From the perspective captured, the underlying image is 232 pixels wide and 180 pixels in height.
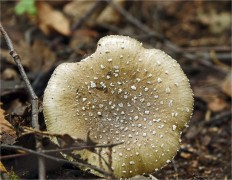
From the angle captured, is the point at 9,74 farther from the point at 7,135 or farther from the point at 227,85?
the point at 227,85

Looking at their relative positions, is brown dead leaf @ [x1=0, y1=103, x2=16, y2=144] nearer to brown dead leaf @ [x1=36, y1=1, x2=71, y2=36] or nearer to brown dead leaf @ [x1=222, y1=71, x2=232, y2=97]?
brown dead leaf @ [x1=36, y1=1, x2=71, y2=36]

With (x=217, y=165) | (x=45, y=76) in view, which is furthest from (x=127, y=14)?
(x=217, y=165)

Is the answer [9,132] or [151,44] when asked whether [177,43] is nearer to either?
[151,44]

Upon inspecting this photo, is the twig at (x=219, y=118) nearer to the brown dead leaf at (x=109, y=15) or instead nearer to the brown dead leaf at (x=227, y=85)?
the brown dead leaf at (x=227, y=85)

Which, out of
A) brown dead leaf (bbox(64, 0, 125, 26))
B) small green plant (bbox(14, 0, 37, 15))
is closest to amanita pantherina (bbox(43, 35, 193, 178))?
small green plant (bbox(14, 0, 37, 15))

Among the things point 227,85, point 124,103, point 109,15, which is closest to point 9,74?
point 124,103

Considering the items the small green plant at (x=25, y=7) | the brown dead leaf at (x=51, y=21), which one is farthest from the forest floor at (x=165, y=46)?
the small green plant at (x=25, y=7)
